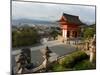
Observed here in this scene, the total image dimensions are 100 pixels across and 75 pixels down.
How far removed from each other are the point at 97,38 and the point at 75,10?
42 cm

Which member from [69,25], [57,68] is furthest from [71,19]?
[57,68]

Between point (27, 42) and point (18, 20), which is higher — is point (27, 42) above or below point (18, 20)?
below

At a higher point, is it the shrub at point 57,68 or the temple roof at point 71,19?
the temple roof at point 71,19

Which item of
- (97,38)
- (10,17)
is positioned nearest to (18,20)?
(10,17)

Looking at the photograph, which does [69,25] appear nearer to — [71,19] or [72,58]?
[71,19]

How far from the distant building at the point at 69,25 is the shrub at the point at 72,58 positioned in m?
0.21

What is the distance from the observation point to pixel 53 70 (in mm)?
2244

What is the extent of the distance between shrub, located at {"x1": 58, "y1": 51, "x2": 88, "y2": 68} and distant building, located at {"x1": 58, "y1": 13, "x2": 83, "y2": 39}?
21 cm

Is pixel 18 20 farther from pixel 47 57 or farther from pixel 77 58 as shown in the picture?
pixel 77 58

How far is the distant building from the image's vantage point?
7.50ft

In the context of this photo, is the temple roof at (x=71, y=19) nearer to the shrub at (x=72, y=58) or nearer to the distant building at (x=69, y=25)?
the distant building at (x=69, y=25)

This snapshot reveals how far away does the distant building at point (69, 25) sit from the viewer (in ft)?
7.50

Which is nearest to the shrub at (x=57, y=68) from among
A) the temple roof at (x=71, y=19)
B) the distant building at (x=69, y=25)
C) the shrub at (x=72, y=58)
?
the shrub at (x=72, y=58)

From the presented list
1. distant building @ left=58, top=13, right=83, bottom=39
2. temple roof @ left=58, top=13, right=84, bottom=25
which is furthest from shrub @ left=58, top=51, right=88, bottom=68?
temple roof @ left=58, top=13, right=84, bottom=25
